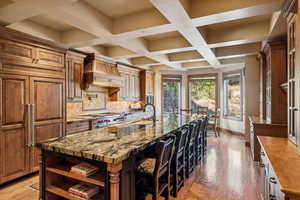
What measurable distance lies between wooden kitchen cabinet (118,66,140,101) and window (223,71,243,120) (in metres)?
3.55

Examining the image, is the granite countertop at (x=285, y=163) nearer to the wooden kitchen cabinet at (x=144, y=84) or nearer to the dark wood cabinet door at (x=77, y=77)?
the dark wood cabinet door at (x=77, y=77)

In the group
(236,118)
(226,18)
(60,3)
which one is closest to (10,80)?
(60,3)

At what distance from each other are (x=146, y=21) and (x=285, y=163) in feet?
8.51

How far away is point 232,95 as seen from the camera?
22.2 ft

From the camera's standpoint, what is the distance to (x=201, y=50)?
416 centimetres

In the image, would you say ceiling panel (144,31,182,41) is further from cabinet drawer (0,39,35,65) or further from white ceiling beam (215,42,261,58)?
cabinet drawer (0,39,35,65)

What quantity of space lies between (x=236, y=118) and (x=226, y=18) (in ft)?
16.3

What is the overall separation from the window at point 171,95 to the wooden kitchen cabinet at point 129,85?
5.54 ft

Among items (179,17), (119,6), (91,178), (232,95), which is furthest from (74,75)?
(232,95)

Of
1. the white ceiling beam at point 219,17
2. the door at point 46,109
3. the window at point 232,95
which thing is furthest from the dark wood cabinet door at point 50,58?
the window at point 232,95

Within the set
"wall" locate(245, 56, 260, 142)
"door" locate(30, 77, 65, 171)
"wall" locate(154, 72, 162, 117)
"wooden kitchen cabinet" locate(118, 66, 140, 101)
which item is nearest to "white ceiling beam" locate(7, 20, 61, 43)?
"door" locate(30, 77, 65, 171)

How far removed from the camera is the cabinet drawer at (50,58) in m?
3.10

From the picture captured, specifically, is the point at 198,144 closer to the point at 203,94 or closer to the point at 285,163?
the point at 285,163

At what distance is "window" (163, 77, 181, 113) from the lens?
7859mm
